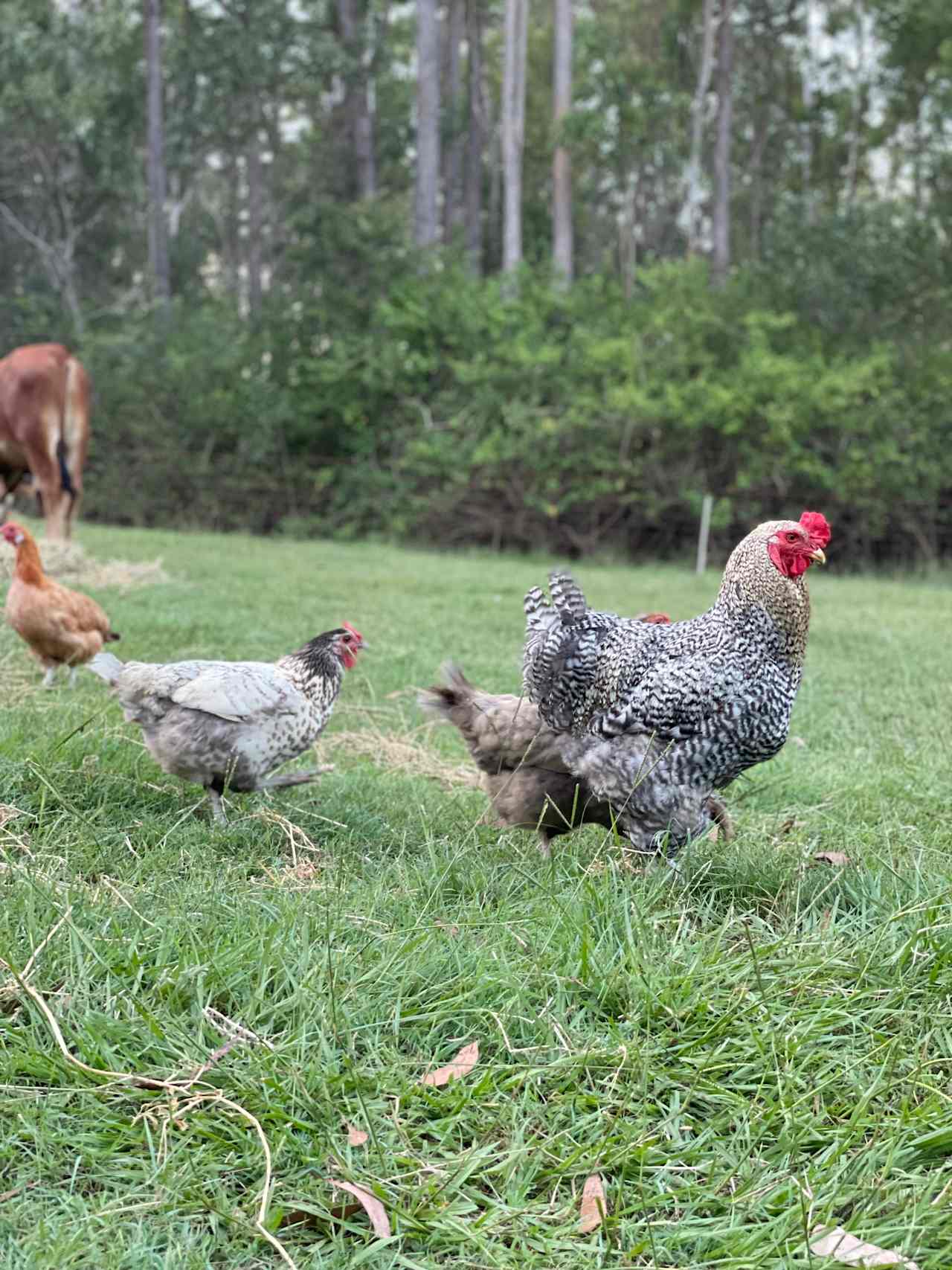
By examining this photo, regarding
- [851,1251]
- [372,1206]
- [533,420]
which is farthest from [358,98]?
[851,1251]

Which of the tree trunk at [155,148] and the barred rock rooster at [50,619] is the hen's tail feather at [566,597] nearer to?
the barred rock rooster at [50,619]

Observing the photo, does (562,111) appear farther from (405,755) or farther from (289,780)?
(289,780)

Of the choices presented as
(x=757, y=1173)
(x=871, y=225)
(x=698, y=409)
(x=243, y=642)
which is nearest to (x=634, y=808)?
(x=757, y=1173)

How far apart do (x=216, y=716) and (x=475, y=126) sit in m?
28.6

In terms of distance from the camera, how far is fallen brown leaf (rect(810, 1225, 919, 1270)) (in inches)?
71.5

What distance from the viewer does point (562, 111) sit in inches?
854

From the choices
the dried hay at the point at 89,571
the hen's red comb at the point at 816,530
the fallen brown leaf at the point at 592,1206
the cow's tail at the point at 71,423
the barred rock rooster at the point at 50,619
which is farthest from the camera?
the cow's tail at the point at 71,423

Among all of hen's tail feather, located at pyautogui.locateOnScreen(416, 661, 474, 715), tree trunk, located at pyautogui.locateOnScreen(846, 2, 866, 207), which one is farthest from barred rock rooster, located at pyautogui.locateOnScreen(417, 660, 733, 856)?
tree trunk, located at pyautogui.locateOnScreen(846, 2, 866, 207)

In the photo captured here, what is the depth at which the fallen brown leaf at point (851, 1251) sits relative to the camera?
1815 millimetres

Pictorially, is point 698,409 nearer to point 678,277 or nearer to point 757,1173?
point 678,277

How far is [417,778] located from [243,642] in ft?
8.73

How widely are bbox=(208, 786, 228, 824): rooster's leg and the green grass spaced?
0.09m

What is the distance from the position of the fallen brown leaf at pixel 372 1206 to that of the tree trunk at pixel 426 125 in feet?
64.4

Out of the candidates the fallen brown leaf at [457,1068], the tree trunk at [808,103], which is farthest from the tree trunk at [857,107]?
the fallen brown leaf at [457,1068]
